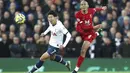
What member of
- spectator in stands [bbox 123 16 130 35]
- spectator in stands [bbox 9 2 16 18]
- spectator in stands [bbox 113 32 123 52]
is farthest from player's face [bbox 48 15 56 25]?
spectator in stands [bbox 123 16 130 35]

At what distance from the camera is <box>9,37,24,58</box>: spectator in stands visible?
17.8 meters

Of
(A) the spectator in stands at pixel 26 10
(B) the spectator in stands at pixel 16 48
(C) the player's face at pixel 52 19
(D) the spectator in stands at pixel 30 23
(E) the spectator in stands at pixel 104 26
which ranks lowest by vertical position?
(C) the player's face at pixel 52 19

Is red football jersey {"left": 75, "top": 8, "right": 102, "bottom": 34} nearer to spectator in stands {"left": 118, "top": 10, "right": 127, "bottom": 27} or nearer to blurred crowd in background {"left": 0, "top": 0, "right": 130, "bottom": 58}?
blurred crowd in background {"left": 0, "top": 0, "right": 130, "bottom": 58}

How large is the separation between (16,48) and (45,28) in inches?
52.9

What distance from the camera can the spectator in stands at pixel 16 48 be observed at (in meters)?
17.8

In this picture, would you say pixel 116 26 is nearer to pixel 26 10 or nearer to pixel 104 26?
pixel 104 26

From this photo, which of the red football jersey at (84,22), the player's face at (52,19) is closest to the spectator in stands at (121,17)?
the red football jersey at (84,22)

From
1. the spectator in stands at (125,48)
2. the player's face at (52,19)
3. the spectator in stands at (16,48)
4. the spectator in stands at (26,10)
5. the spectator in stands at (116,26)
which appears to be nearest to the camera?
the player's face at (52,19)

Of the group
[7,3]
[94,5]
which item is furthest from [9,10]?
[94,5]

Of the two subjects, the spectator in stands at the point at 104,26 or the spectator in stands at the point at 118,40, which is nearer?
the spectator in stands at the point at 118,40

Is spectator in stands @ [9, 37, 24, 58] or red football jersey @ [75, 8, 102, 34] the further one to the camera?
spectator in stands @ [9, 37, 24, 58]

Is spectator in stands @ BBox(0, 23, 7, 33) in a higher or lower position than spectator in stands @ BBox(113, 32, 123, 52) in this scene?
higher

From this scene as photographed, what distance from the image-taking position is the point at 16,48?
17.9 meters

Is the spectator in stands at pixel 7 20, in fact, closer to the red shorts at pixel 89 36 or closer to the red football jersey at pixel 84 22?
the red football jersey at pixel 84 22
